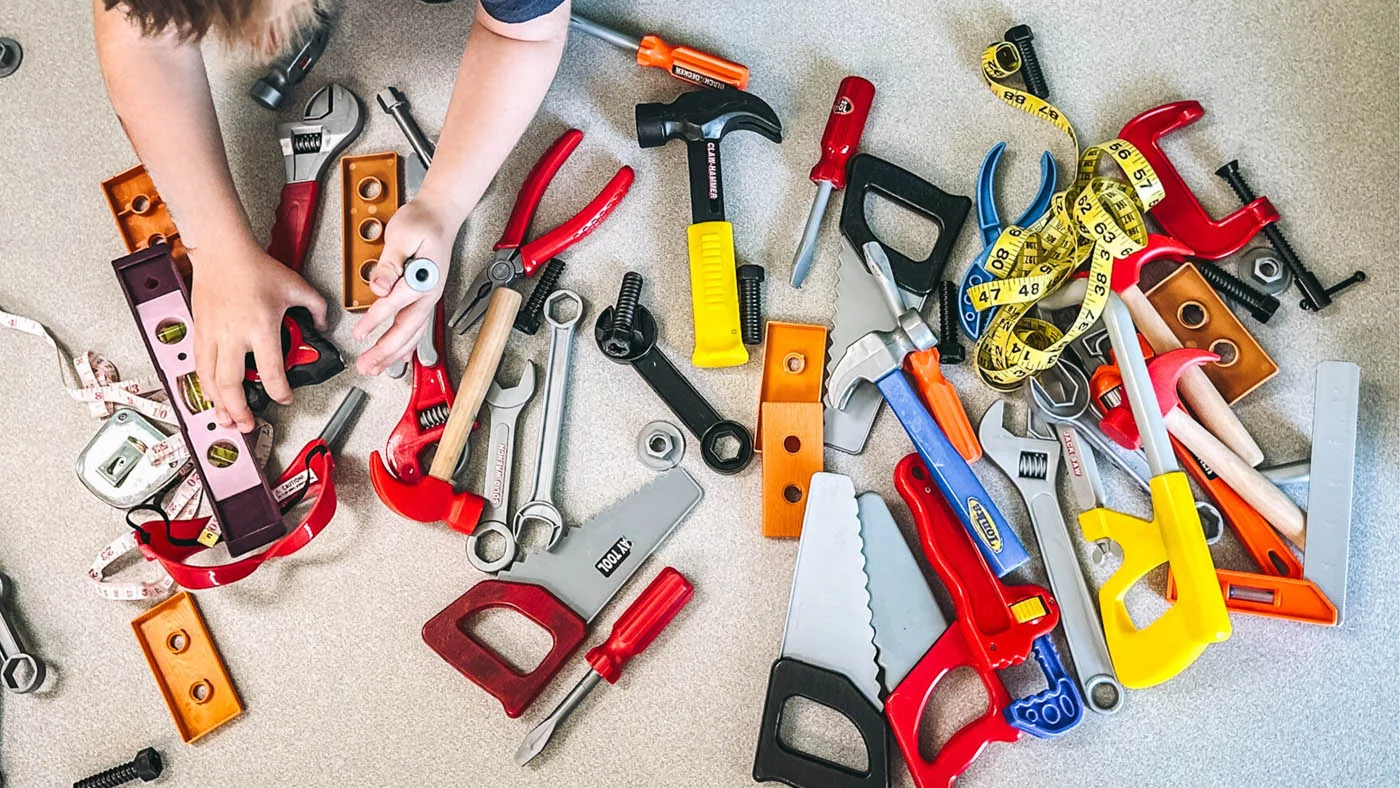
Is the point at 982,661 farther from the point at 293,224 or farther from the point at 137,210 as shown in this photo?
the point at 137,210

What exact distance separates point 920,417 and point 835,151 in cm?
35

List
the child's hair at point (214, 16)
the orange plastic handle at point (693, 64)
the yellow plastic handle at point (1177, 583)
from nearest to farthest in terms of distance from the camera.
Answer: the child's hair at point (214, 16) → the yellow plastic handle at point (1177, 583) → the orange plastic handle at point (693, 64)

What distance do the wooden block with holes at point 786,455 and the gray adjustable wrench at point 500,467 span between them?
306mm

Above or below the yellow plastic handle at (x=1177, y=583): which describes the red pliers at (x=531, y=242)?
above

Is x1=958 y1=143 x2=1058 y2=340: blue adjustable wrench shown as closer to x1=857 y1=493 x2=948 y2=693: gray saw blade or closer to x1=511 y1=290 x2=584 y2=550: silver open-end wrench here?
x1=857 y1=493 x2=948 y2=693: gray saw blade

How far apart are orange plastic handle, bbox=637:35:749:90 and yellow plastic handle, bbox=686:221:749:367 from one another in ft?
0.63

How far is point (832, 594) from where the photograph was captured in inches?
44.4

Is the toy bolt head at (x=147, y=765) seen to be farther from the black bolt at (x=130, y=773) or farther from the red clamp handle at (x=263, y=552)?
the red clamp handle at (x=263, y=552)

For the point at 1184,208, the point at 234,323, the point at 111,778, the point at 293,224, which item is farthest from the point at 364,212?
the point at 1184,208

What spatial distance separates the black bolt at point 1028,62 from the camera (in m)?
1.25

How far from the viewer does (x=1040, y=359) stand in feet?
3.65

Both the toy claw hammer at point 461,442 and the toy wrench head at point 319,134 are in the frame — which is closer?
the toy claw hammer at point 461,442

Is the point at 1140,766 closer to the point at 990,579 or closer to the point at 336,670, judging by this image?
the point at 990,579

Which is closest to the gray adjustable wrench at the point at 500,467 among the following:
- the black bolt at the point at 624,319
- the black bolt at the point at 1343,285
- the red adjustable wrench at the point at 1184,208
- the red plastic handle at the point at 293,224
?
the black bolt at the point at 624,319
